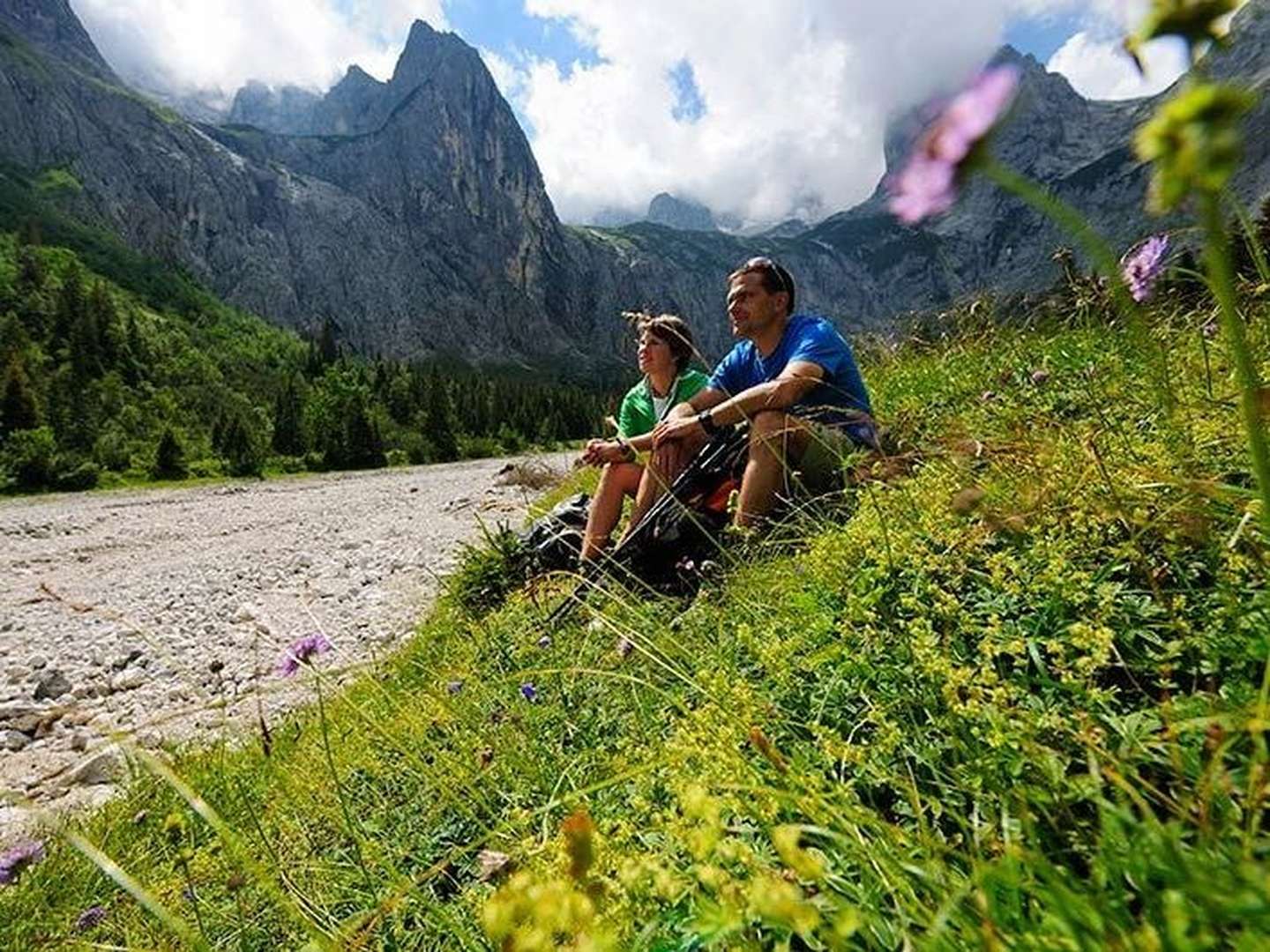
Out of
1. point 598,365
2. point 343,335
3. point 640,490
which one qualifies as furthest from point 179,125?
point 640,490

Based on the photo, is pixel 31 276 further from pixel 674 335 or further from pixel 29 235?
pixel 674 335

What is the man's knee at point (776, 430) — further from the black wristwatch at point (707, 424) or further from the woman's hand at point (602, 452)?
the woman's hand at point (602, 452)

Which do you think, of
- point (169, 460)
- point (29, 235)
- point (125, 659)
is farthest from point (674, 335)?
point (29, 235)

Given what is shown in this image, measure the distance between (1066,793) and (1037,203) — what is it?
95cm

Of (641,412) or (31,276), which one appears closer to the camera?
(641,412)

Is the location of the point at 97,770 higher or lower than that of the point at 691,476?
lower

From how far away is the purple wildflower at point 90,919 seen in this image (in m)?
2.49

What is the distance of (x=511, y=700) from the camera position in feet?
9.77

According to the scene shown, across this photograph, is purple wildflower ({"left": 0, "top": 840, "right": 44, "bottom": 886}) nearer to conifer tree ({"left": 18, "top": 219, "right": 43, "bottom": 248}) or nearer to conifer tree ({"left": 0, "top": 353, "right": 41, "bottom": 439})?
conifer tree ({"left": 0, "top": 353, "right": 41, "bottom": 439})

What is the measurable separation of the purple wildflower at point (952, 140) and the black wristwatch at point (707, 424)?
3.76 m

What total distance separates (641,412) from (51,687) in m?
5.52

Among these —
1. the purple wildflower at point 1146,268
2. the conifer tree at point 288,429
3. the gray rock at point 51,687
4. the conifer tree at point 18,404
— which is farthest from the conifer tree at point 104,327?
the purple wildflower at point 1146,268

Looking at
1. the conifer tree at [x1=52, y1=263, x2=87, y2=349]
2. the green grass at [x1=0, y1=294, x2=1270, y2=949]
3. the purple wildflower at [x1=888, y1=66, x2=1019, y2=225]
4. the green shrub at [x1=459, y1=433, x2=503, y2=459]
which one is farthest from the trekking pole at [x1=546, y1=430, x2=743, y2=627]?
the conifer tree at [x1=52, y1=263, x2=87, y2=349]

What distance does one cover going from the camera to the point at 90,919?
2.59 m
